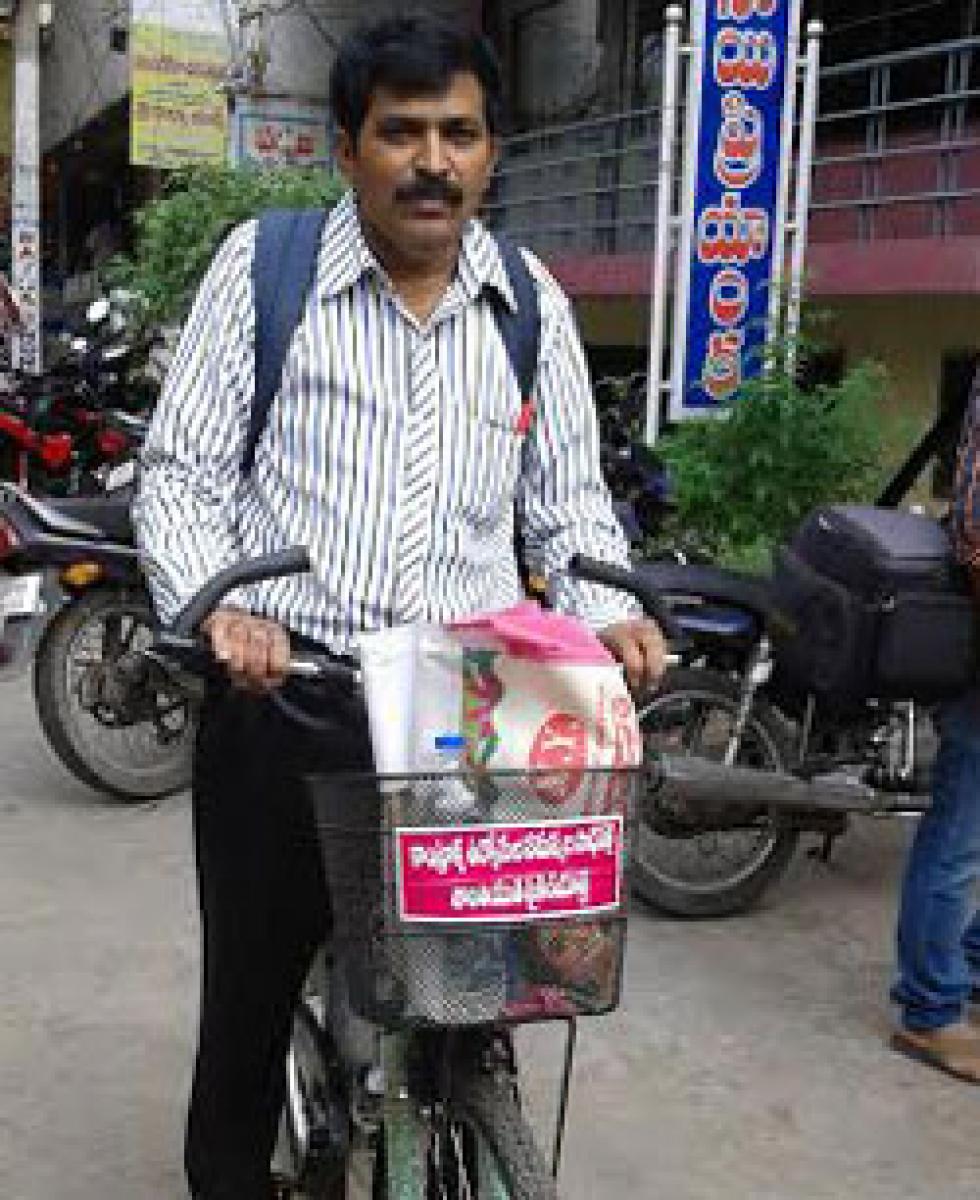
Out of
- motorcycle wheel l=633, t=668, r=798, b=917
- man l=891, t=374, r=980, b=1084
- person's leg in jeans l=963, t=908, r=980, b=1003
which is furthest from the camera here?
motorcycle wheel l=633, t=668, r=798, b=917

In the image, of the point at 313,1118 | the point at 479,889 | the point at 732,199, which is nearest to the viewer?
the point at 479,889

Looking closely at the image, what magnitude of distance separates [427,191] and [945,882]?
6.15 ft

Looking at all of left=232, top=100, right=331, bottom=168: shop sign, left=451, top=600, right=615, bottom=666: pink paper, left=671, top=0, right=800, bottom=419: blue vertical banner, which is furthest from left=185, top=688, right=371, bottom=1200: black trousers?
left=232, top=100, right=331, bottom=168: shop sign

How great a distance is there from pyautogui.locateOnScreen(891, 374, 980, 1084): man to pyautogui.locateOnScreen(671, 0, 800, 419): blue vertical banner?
10.4 ft

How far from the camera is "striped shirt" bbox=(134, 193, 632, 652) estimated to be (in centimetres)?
193

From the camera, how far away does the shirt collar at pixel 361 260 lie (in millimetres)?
1938

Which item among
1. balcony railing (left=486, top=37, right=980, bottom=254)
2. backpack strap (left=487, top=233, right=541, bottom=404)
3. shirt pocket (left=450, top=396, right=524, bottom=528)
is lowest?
shirt pocket (left=450, top=396, right=524, bottom=528)

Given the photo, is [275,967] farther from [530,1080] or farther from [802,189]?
[802,189]

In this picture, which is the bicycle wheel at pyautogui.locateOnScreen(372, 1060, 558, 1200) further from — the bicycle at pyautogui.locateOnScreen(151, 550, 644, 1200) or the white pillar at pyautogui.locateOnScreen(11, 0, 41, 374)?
the white pillar at pyautogui.locateOnScreen(11, 0, 41, 374)

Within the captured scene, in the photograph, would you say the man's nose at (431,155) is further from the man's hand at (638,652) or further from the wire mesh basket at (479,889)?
the wire mesh basket at (479,889)

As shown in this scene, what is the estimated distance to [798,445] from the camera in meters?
5.08

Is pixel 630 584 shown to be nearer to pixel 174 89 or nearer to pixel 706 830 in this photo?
pixel 706 830

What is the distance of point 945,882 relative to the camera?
310 cm

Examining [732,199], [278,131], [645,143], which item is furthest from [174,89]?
[732,199]
